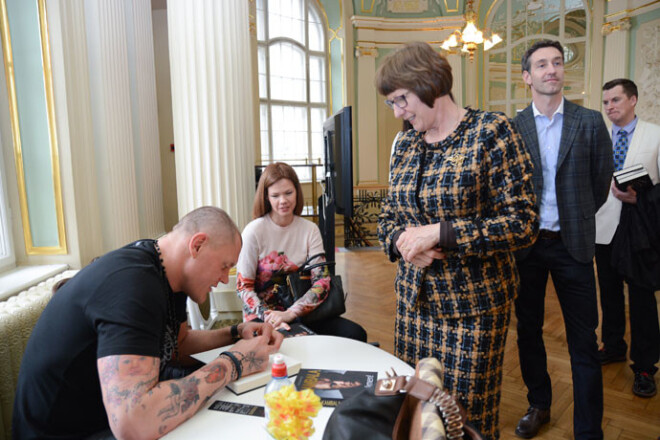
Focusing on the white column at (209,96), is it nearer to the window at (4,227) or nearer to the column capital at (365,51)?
the window at (4,227)

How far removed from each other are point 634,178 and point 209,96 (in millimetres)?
2660

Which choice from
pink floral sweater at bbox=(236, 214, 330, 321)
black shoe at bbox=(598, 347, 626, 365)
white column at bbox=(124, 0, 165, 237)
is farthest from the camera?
white column at bbox=(124, 0, 165, 237)

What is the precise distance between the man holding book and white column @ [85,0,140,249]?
320 cm

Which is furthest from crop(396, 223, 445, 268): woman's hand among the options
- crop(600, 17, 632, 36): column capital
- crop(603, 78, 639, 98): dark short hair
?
crop(600, 17, 632, 36): column capital

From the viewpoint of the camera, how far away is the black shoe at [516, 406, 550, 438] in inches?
89.0

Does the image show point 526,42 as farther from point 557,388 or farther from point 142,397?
point 142,397

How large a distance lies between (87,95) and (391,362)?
263cm

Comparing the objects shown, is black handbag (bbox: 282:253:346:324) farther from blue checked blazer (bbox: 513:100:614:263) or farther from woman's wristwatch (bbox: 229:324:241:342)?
blue checked blazer (bbox: 513:100:614:263)

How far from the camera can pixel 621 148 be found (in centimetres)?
280

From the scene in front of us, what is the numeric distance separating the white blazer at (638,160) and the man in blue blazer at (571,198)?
794 mm

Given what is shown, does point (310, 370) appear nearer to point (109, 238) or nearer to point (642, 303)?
point (642, 303)

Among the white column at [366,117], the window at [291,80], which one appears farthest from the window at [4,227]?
the white column at [366,117]

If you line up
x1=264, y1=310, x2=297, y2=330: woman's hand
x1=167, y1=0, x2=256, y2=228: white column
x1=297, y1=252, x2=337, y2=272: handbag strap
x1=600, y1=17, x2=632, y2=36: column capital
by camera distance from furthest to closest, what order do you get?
x1=600, y1=17, x2=632, y2=36: column capital, x1=167, y1=0, x2=256, y2=228: white column, x1=297, y1=252, x2=337, y2=272: handbag strap, x1=264, y1=310, x2=297, y2=330: woman's hand

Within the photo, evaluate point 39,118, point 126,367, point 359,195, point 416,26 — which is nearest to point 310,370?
point 126,367
